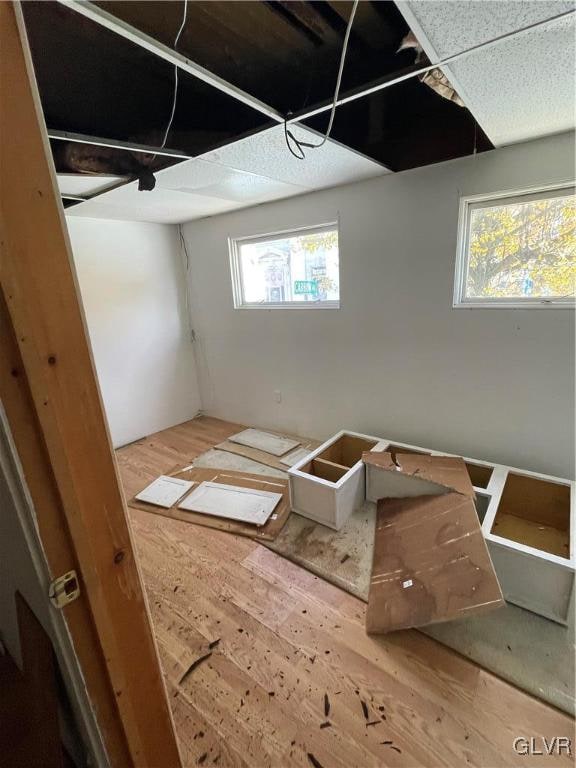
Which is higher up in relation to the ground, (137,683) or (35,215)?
(35,215)

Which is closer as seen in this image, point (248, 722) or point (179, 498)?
point (248, 722)

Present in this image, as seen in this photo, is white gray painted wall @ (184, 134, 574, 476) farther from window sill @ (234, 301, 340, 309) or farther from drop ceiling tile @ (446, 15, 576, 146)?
drop ceiling tile @ (446, 15, 576, 146)

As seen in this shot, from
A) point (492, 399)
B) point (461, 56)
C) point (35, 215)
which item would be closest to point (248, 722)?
point (35, 215)

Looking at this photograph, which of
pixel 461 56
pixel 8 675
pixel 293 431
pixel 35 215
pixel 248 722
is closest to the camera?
pixel 35 215

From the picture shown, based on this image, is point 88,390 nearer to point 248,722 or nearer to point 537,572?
point 248,722

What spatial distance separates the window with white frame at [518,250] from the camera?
190 cm

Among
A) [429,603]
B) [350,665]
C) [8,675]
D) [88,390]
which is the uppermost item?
[88,390]

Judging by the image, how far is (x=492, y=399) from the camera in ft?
7.34

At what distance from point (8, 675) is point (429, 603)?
1.52 meters

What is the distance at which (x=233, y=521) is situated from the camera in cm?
Result: 227

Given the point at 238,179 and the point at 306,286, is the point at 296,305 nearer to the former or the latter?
the point at 306,286

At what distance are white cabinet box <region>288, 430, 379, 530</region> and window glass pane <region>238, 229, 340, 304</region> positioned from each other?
1400 mm

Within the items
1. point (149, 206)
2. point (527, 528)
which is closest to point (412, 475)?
point (527, 528)

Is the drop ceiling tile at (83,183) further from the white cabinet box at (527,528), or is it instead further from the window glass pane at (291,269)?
the white cabinet box at (527,528)
